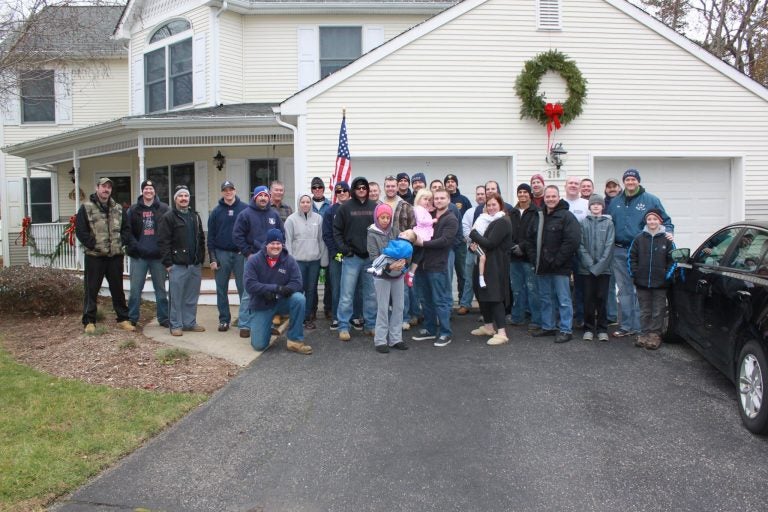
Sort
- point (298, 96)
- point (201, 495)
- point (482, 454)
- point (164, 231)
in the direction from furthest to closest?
1. point (298, 96)
2. point (164, 231)
3. point (482, 454)
4. point (201, 495)

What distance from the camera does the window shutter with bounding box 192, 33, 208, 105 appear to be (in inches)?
548

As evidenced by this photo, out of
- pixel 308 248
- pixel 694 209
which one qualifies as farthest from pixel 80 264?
pixel 694 209

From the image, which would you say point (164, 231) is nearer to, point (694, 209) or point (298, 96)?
point (298, 96)

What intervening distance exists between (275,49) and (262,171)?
2.94 m

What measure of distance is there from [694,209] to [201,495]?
952 centimetres

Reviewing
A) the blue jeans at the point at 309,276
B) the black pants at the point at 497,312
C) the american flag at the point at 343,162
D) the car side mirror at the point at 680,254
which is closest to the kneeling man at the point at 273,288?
the blue jeans at the point at 309,276

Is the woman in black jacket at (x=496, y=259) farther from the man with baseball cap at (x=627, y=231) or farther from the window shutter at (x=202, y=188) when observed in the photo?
the window shutter at (x=202, y=188)

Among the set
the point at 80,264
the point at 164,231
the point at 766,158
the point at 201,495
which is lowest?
the point at 201,495

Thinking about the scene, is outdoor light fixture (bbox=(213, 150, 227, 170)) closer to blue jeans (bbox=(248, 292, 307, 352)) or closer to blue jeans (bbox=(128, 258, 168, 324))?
blue jeans (bbox=(128, 258, 168, 324))

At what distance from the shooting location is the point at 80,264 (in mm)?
12719

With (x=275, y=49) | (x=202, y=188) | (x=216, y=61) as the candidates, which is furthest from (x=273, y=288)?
(x=275, y=49)

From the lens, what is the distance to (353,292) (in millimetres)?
7641

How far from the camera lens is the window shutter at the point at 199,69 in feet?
45.7

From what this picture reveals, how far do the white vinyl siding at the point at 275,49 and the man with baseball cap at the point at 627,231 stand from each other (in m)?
8.39
